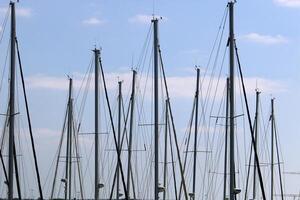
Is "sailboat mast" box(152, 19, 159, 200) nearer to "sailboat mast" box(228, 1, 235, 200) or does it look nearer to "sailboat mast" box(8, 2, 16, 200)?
"sailboat mast" box(228, 1, 235, 200)

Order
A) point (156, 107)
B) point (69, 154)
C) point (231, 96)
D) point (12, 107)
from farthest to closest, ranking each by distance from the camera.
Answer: point (69, 154), point (156, 107), point (231, 96), point (12, 107)

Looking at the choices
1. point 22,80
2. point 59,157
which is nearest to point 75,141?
point 59,157

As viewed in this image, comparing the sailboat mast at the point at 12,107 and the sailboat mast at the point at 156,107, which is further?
the sailboat mast at the point at 156,107

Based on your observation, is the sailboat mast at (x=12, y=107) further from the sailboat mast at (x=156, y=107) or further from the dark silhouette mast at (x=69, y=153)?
the dark silhouette mast at (x=69, y=153)

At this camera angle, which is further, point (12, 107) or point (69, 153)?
point (69, 153)

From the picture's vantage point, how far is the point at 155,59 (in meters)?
53.2

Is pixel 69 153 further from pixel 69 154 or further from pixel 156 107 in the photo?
pixel 156 107

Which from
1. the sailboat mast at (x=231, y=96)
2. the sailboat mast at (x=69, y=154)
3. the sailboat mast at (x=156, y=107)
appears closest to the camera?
the sailboat mast at (x=231, y=96)

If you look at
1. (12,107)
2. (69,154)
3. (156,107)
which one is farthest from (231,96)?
(69,154)

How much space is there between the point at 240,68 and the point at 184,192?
12.4 metres

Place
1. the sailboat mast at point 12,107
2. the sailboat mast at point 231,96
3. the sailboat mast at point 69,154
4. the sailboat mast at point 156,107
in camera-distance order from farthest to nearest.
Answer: the sailboat mast at point 69,154 < the sailboat mast at point 156,107 < the sailboat mast at point 231,96 < the sailboat mast at point 12,107

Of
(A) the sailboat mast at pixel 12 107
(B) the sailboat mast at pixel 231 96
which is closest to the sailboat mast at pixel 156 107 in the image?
(B) the sailboat mast at pixel 231 96

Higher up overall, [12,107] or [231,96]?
[231,96]

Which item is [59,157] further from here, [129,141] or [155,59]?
[155,59]
